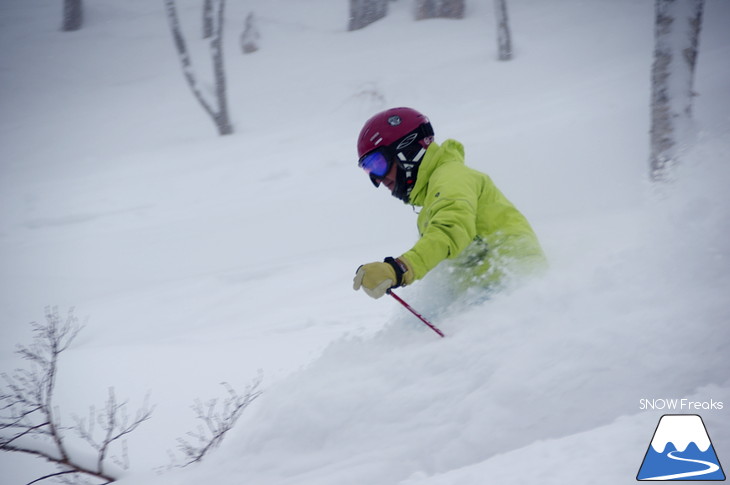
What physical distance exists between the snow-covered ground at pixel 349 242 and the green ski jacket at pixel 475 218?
0.20 m

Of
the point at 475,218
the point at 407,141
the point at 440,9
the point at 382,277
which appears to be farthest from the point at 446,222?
the point at 440,9

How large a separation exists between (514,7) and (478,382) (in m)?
21.8

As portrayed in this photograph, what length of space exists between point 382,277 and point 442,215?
0.45m

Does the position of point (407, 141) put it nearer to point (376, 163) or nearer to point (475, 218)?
point (376, 163)

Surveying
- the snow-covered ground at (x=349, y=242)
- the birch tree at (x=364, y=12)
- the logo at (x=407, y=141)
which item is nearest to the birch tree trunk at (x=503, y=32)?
the snow-covered ground at (x=349, y=242)

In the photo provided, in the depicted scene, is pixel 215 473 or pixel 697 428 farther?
pixel 215 473

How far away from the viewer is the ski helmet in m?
3.03

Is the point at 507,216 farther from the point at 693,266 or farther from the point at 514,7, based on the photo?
the point at 514,7

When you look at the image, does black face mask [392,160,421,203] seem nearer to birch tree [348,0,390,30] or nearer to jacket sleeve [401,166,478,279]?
jacket sleeve [401,166,478,279]

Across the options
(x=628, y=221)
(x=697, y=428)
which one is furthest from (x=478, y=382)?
(x=628, y=221)

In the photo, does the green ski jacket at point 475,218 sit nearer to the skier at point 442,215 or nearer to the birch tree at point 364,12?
the skier at point 442,215

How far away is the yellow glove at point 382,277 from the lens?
2289 mm

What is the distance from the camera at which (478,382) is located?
2.09 metres

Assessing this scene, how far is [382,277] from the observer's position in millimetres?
2287
